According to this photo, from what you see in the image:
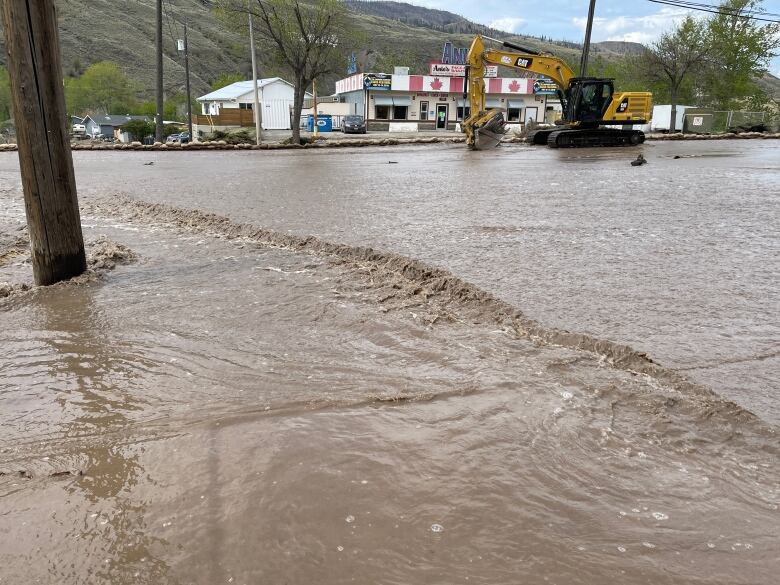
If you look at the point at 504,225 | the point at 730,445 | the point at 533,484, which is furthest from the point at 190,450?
the point at 504,225

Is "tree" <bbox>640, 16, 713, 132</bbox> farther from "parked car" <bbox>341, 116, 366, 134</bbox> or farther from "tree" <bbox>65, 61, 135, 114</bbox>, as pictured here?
"tree" <bbox>65, 61, 135, 114</bbox>

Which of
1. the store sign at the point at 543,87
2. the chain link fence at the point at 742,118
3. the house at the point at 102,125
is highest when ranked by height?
the store sign at the point at 543,87

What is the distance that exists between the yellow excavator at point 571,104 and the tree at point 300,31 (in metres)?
10.9

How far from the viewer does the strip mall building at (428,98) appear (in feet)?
177

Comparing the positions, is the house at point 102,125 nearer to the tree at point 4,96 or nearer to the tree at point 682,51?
the tree at point 4,96

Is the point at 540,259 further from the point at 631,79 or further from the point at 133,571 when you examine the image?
the point at 631,79

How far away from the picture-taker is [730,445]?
2520mm

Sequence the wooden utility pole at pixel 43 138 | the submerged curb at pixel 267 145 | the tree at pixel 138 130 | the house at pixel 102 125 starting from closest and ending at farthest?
the wooden utility pole at pixel 43 138 → the submerged curb at pixel 267 145 → the tree at pixel 138 130 → the house at pixel 102 125

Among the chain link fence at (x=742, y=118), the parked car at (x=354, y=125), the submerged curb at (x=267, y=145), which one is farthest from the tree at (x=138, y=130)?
the chain link fence at (x=742, y=118)

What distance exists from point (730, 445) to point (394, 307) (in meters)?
2.33

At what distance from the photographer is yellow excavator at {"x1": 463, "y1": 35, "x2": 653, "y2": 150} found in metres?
22.1

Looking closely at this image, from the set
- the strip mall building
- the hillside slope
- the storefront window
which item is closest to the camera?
the strip mall building

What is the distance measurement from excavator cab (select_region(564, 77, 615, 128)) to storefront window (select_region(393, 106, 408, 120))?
1428 inches

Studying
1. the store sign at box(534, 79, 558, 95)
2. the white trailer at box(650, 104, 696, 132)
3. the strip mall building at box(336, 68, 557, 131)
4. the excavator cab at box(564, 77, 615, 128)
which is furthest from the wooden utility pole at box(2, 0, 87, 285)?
the store sign at box(534, 79, 558, 95)
